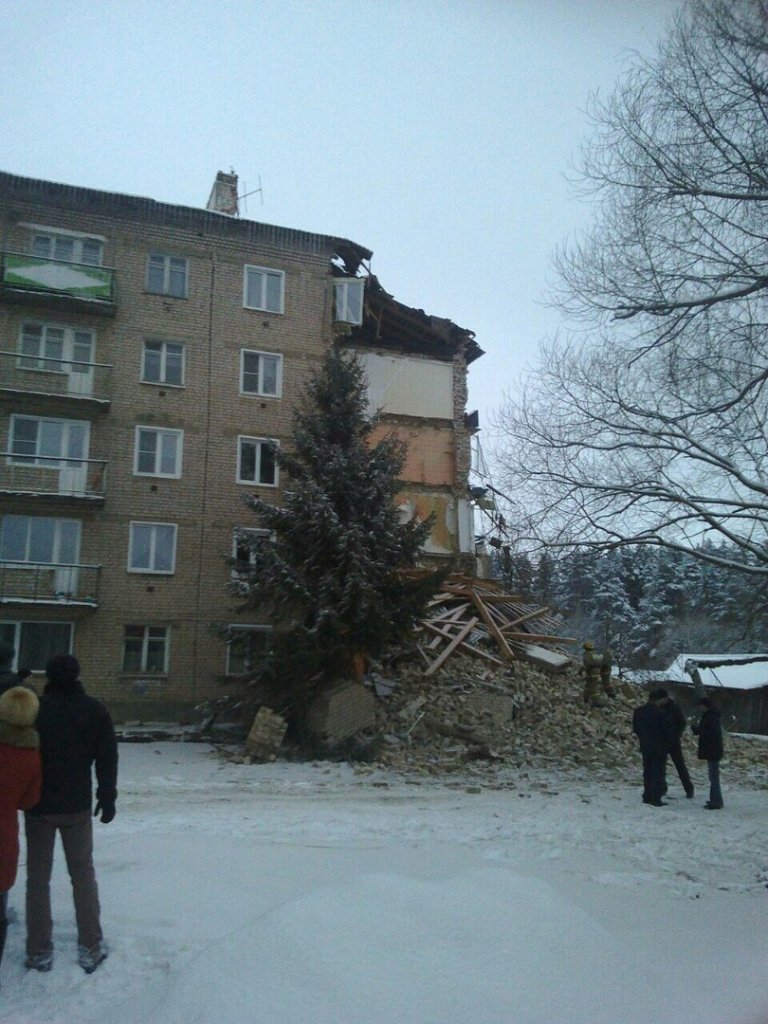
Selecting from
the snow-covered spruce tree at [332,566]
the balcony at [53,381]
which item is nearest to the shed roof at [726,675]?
the snow-covered spruce tree at [332,566]

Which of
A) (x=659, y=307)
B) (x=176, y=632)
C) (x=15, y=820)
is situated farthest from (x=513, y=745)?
(x=15, y=820)

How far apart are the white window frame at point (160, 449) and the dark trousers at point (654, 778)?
17425 mm

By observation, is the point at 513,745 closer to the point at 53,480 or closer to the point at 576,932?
the point at 576,932

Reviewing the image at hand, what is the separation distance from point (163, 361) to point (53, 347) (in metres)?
3.17

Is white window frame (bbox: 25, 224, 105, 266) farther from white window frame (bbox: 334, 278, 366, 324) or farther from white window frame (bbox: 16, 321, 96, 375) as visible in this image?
white window frame (bbox: 334, 278, 366, 324)

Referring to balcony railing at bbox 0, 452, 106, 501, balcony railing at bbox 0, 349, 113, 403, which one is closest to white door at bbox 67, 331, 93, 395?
balcony railing at bbox 0, 349, 113, 403

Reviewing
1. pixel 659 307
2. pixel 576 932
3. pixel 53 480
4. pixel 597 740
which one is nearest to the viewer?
pixel 576 932

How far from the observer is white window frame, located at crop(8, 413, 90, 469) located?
25.5 metres

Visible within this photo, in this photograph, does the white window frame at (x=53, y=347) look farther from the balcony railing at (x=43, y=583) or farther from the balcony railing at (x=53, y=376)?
the balcony railing at (x=43, y=583)

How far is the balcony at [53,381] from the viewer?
84.0 feet

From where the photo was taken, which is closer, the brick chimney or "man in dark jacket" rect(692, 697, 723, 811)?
"man in dark jacket" rect(692, 697, 723, 811)

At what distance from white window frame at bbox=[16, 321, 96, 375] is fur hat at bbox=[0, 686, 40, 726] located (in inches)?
880

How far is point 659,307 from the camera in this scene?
1231 cm

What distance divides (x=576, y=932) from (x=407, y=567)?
534 inches
